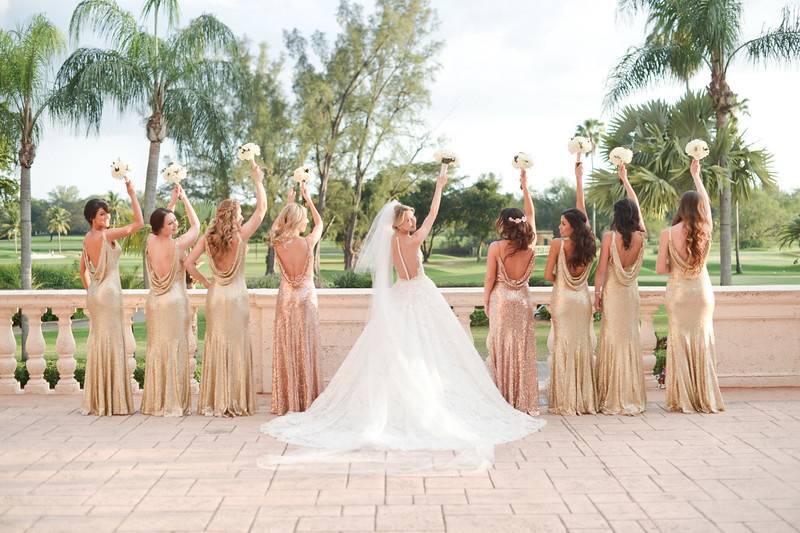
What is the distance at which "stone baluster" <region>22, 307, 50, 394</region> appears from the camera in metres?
7.24

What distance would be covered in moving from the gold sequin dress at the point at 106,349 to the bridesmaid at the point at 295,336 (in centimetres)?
126

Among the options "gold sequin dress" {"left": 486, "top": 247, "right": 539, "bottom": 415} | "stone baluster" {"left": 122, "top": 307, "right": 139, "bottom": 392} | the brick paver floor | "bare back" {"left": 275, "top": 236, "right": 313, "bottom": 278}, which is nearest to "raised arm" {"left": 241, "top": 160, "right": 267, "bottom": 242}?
"bare back" {"left": 275, "top": 236, "right": 313, "bottom": 278}

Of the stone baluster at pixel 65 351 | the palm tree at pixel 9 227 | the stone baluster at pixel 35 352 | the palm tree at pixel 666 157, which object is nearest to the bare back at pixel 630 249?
the stone baluster at pixel 65 351

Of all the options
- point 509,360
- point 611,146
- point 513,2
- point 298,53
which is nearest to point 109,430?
point 509,360

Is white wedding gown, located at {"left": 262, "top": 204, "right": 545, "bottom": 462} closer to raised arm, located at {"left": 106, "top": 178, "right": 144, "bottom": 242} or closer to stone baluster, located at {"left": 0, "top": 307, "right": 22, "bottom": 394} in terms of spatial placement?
raised arm, located at {"left": 106, "top": 178, "right": 144, "bottom": 242}

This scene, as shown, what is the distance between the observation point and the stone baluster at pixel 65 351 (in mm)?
7297

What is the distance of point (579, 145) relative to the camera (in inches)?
257

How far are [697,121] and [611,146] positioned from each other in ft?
6.91

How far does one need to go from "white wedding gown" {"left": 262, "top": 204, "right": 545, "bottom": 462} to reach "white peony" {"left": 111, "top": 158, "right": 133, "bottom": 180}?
2443 mm

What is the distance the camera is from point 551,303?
21.9 ft

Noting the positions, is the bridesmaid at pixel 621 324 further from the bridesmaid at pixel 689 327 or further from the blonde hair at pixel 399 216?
the blonde hair at pixel 399 216

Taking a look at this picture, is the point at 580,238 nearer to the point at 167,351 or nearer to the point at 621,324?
the point at 621,324

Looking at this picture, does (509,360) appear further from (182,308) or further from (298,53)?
(298,53)

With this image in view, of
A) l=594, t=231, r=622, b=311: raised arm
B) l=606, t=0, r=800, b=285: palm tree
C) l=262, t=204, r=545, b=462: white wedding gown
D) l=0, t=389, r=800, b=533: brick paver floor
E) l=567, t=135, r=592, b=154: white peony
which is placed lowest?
l=0, t=389, r=800, b=533: brick paver floor
